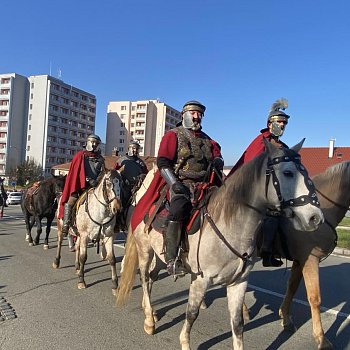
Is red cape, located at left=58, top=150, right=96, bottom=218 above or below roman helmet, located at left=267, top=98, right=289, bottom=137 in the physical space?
below

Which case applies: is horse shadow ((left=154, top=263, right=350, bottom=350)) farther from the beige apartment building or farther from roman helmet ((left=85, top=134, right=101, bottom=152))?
the beige apartment building

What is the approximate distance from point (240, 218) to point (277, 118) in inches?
86.1

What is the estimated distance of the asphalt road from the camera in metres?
4.46

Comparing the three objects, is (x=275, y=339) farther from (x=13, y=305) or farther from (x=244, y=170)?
(x=13, y=305)

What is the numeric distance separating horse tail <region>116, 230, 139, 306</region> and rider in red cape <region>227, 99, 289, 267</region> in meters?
1.85

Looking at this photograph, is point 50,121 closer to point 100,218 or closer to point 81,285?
point 100,218

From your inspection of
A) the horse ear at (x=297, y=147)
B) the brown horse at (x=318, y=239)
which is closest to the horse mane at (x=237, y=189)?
the horse ear at (x=297, y=147)

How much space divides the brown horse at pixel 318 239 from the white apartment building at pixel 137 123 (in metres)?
95.3

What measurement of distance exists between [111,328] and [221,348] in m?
1.46

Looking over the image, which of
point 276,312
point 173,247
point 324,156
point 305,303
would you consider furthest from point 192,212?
point 324,156

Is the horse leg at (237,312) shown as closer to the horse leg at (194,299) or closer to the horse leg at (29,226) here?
the horse leg at (194,299)

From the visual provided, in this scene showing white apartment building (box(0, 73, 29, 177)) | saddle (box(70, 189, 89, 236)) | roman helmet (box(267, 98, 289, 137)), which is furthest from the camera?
white apartment building (box(0, 73, 29, 177))

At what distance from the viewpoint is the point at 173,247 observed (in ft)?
13.0

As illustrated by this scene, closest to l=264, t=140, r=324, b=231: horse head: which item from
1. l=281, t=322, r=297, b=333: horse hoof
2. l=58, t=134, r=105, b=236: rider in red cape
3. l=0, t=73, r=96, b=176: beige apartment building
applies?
l=281, t=322, r=297, b=333: horse hoof
